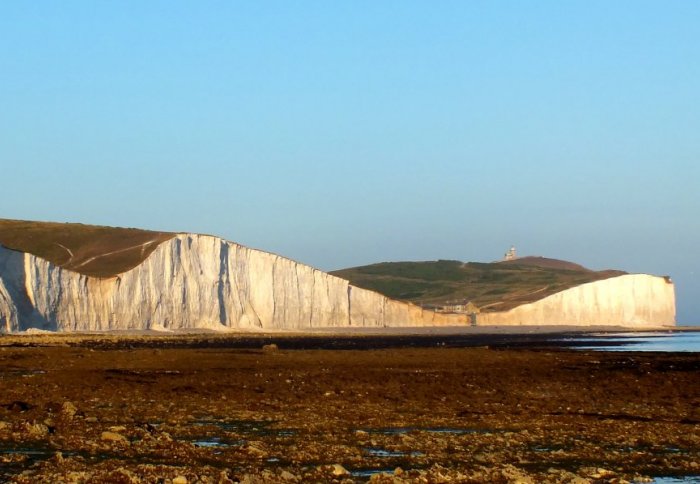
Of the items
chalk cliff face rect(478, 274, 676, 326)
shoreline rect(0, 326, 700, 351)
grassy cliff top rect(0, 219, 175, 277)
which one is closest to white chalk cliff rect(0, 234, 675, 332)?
grassy cliff top rect(0, 219, 175, 277)

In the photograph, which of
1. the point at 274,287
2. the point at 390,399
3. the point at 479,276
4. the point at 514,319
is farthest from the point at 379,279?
the point at 390,399

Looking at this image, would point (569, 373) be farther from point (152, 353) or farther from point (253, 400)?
point (152, 353)

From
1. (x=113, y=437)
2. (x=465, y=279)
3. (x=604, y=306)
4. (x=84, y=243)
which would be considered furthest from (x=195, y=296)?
(x=465, y=279)

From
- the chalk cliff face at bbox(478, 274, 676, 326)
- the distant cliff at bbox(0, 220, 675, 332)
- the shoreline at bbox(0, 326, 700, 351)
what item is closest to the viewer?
the shoreline at bbox(0, 326, 700, 351)

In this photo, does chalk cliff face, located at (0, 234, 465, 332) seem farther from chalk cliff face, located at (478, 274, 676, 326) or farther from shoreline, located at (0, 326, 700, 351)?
chalk cliff face, located at (478, 274, 676, 326)

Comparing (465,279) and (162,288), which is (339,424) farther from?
(465,279)

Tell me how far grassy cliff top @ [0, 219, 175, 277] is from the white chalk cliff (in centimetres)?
169

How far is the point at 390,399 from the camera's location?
812 inches

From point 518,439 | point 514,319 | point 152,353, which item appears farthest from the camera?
point 514,319

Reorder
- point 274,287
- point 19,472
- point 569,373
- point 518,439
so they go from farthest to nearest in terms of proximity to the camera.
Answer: point 274,287, point 569,373, point 518,439, point 19,472

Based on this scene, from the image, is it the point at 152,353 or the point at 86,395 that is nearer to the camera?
the point at 86,395

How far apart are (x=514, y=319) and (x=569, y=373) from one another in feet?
246

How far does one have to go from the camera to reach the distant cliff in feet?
213

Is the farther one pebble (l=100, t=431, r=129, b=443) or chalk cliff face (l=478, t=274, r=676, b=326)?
chalk cliff face (l=478, t=274, r=676, b=326)
